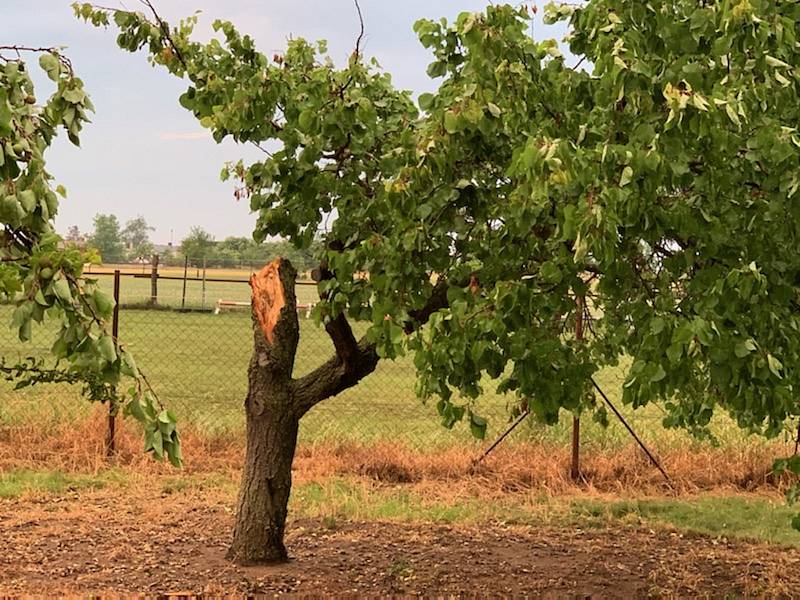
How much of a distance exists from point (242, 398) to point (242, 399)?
22cm

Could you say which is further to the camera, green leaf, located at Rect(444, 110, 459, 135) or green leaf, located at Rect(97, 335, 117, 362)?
green leaf, located at Rect(444, 110, 459, 135)

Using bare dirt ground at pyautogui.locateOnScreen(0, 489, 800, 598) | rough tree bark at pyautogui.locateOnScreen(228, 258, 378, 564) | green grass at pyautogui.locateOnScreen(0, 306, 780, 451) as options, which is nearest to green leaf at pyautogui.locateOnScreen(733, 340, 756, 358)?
bare dirt ground at pyautogui.locateOnScreen(0, 489, 800, 598)

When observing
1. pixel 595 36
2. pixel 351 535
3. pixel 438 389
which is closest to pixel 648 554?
pixel 351 535

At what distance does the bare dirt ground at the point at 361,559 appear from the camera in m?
5.02

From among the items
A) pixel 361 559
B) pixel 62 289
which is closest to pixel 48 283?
pixel 62 289

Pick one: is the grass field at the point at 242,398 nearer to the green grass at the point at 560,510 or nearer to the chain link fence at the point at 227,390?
the chain link fence at the point at 227,390

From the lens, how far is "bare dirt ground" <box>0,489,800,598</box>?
5.02 m

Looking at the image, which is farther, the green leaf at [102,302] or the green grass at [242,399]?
the green grass at [242,399]

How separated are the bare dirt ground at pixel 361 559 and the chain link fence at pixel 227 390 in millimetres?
Result: 1329

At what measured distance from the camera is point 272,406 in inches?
209

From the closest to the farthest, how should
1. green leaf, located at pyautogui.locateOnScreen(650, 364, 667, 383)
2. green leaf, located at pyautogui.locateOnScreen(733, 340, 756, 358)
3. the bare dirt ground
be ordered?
green leaf, located at pyautogui.locateOnScreen(733, 340, 756, 358)
green leaf, located at pyautogui.locateOnScreen(650, 364, 667, 383)
the bare dirt ground

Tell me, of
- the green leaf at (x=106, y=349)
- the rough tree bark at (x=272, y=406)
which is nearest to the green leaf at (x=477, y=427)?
the rough tree bark at (x=272, y=406)

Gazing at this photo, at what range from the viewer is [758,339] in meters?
3.27

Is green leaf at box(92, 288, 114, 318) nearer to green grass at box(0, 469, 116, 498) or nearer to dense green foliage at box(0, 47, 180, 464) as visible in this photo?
dense green foliage at box(0, 47, 180, 464)
